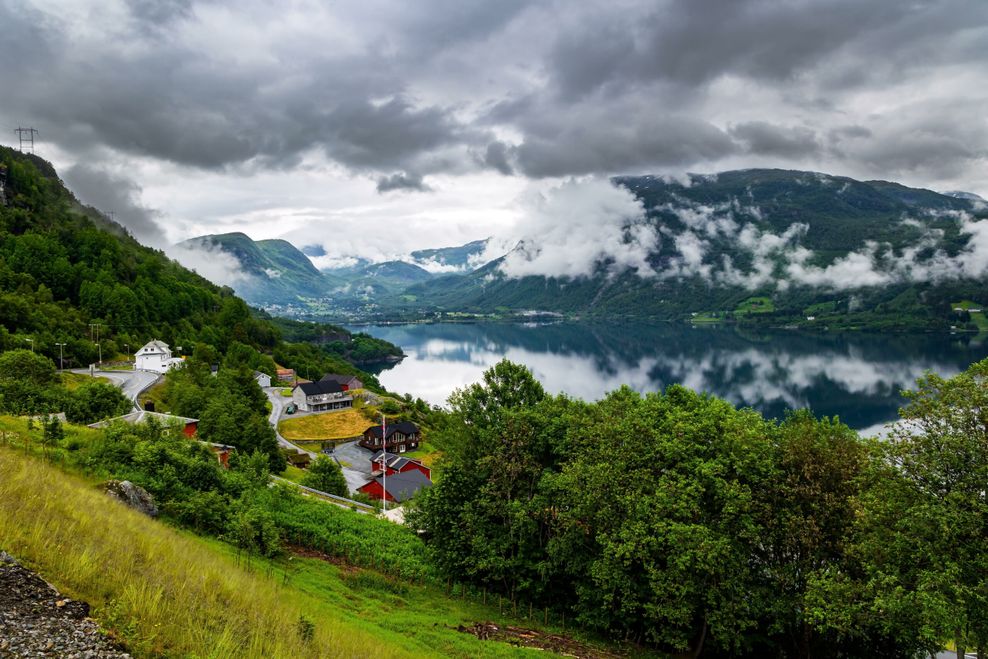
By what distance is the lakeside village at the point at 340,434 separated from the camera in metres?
50.1

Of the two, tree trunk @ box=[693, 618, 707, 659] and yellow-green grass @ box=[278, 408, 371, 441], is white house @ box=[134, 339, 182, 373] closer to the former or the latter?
yellow-green grass @ box=[278, 408, 371, 441]

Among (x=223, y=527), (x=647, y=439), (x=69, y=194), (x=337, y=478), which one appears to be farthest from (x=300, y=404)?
(x=69, y=194)

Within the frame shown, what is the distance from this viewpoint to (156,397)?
2386 inches

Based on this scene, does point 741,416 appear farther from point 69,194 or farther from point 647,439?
point 69,194

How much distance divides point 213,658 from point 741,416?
21656mm

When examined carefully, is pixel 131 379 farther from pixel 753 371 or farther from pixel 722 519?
pixel 753 371

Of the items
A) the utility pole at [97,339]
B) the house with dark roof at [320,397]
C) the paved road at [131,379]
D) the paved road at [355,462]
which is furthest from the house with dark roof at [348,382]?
the utility pole at [97,339]

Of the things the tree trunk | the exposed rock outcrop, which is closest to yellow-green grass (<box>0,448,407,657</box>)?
the exposed rock outcrop

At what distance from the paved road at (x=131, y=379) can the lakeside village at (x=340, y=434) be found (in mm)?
932

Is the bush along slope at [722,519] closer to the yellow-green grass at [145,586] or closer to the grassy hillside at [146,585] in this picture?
the grassy hillside at [146,585]

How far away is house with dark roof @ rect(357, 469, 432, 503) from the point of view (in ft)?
166

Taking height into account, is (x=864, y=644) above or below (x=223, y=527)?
below

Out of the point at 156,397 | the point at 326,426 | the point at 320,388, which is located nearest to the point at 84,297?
the point at 320,388

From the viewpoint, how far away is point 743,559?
19.0 meters
